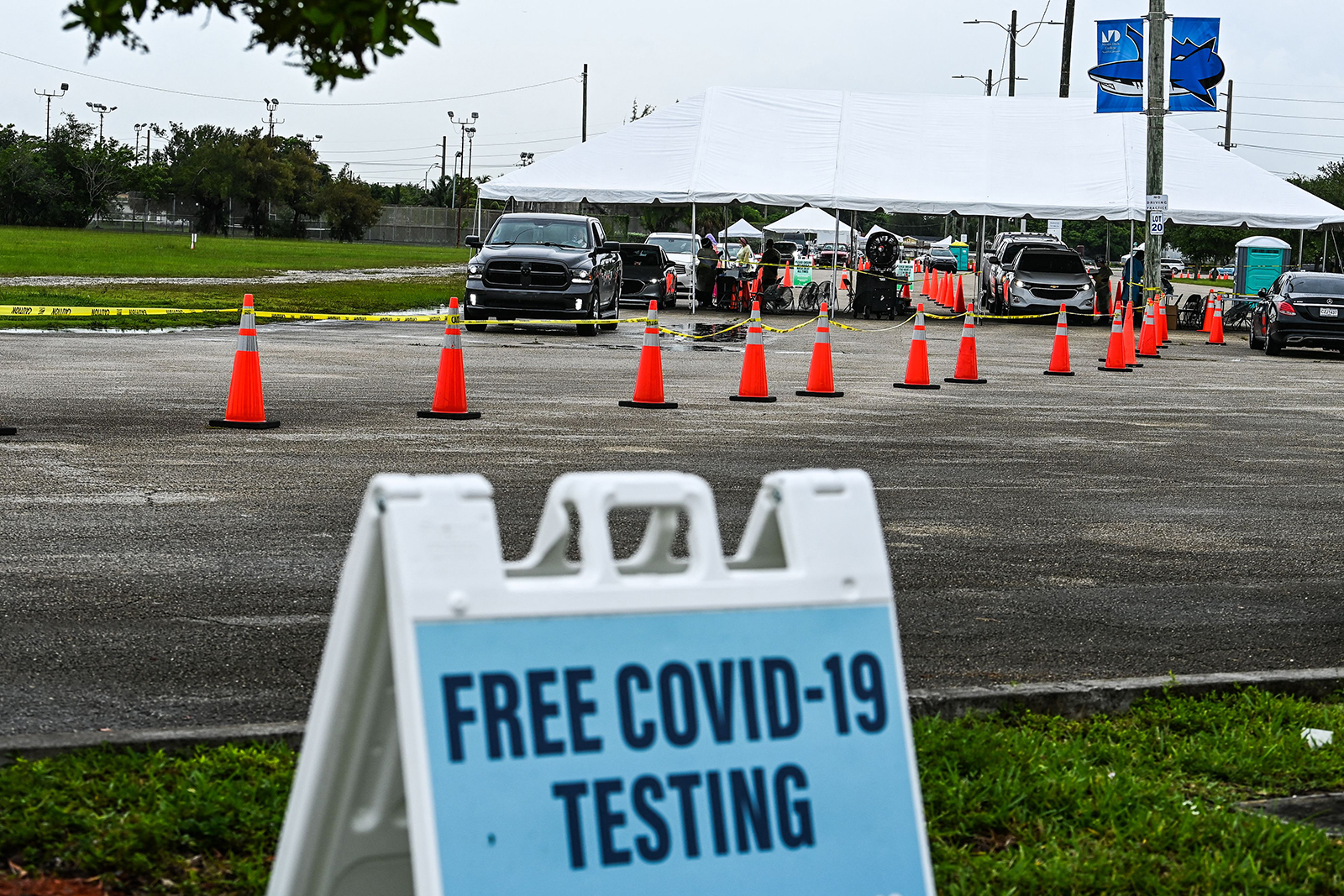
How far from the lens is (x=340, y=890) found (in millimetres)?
2668

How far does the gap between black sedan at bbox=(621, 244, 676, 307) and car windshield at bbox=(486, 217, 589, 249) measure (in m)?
8.76

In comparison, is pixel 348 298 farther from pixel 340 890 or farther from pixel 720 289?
pixel 340 890

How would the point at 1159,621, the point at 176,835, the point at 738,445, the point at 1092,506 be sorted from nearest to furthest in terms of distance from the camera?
the point at 176,835 → the point at 1159,621 → the point at 1092,506 → the point at 738,445

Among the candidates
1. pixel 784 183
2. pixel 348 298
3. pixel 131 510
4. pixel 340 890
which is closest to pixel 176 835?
pixel 340 890

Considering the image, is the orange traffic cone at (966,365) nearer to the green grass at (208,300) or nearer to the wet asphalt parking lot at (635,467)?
the wet asphalt parking lot at (635,467)

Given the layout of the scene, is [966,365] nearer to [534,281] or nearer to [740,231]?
[534,281]

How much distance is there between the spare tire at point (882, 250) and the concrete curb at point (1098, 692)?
109 ft

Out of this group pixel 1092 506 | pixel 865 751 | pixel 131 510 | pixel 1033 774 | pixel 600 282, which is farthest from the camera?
pixel 600 282

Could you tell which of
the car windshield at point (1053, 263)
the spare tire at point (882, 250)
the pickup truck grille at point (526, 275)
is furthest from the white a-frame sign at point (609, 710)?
the spare tire at point (882, 250)

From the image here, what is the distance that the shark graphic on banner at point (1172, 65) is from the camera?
33.5 m

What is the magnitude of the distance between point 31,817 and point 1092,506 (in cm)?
726

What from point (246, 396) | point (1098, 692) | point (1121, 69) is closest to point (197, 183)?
point (1121, 69)

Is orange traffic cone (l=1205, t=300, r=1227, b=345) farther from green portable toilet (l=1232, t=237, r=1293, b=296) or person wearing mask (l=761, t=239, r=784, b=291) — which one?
green portable toilet (l=1232, t=237, r=1293, b=296)

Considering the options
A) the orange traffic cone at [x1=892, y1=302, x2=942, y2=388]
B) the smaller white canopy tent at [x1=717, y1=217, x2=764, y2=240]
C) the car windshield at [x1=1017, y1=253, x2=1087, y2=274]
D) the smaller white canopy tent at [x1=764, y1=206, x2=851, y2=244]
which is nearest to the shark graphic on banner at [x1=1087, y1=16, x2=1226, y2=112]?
the car windshield at [x1=1017, y1=253, x2=1087, y2=274]
